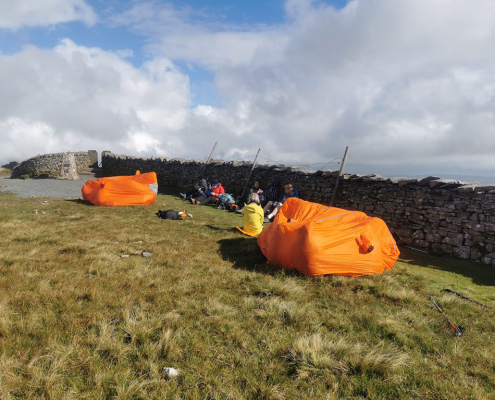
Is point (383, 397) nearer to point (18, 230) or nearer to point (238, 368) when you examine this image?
point (238, 368)

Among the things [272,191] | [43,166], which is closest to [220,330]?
[272,191]

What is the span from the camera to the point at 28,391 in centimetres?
216

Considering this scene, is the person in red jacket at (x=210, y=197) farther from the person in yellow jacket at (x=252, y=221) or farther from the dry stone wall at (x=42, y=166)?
the dry stone wall at (x=42, y=166)

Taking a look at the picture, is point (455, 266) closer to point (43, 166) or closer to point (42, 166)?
point (43, 166)

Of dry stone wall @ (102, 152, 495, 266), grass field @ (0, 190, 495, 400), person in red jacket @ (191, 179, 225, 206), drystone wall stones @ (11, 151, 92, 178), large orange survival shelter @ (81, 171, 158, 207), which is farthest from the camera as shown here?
drystone wall stones @ (11, 151, 92, 178)

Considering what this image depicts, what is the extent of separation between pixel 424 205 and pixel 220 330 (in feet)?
26.7

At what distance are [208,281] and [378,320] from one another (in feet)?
8.43

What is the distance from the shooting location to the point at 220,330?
3.12 m

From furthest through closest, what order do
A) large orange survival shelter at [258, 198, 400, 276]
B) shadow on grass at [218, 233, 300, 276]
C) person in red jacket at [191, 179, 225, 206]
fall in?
person in red jacket at [191, 179, 225, 206] → shadow on grass at [218, 233, 300, 276] → large orange survival shelter at [258, 198, 400, 276]

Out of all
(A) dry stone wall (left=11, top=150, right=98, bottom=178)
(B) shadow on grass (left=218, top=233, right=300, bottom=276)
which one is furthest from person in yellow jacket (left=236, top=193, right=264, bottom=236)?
(A) dry stone wall (left=11, top=150, right=98, bottom=178)

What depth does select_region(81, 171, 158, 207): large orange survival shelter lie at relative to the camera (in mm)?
10914

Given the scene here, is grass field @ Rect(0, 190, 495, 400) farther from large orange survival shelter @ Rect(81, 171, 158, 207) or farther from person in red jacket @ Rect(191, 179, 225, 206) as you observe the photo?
person in red jacket @ Rect(191, 179, 225, 206)

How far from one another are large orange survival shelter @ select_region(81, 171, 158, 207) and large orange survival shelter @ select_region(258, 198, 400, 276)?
7679mm

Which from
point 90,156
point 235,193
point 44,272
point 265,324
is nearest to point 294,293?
point 265,324
